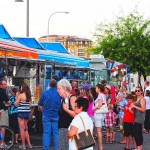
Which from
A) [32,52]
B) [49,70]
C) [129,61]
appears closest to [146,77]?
[129,61]

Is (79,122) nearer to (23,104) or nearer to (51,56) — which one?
(23,104)

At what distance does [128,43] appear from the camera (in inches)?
2361

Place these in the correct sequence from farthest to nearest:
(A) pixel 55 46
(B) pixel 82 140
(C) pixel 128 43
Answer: (C) pixel 128 43 < (A) pixel 55 46 < (B) pixel 82 140

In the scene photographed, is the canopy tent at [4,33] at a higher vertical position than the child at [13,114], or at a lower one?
higher

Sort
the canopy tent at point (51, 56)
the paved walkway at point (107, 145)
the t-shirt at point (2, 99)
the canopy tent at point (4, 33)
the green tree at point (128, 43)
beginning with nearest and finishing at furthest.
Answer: the t-shirt at point (2, 99) → the paved walkway at point (107, 145) → the canopy tent at point (4, 33) → the canopy tent at point (51, 56) → the green tree at point (128, 43)

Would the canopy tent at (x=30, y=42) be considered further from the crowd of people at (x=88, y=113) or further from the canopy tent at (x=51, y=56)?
the crowd of people at (x=88, y=113)

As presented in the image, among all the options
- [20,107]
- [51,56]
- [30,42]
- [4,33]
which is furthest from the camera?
[30,42]

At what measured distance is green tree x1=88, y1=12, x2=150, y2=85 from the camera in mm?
59000

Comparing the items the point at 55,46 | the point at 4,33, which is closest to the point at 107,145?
the point at 4,33

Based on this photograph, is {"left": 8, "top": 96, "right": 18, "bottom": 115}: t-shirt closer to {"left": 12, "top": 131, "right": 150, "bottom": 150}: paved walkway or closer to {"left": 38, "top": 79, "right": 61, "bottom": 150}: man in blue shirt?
{"left": 12, "top": 131, "right": 150, "bottom": 150}: paved walkway

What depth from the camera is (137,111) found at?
14992 millimetres

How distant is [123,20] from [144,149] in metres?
44.8

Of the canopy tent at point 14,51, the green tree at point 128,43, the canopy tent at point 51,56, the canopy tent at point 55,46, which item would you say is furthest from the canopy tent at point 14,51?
the green tree at point 128,43

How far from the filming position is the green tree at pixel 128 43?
5900 centimetres
